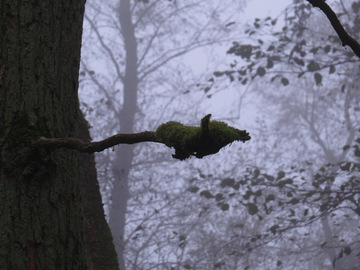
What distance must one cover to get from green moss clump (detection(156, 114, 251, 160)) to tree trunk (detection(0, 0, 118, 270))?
495 mm

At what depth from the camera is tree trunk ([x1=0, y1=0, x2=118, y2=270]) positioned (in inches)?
60.4

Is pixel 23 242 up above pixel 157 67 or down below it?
below

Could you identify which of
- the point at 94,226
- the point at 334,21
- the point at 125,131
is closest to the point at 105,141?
the point at 334,21

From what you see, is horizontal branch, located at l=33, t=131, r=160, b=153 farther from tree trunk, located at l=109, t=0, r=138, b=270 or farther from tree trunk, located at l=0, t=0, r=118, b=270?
tree trunk, located at l=109, t=0, r=138, b=270

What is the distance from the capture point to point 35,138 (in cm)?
159

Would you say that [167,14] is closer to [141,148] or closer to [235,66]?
[141,148]

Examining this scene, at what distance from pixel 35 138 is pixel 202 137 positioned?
654mm

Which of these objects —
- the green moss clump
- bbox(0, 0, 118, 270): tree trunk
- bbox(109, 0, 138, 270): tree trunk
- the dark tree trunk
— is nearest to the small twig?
the green moss clump

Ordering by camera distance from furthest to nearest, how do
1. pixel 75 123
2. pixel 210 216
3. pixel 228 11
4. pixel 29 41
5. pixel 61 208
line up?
1. pixel 210 216
2. pixel 228 11
3. pixel 75 123
4. pixel 29 41
5. pixel 61 208

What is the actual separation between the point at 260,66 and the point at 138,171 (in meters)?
9.69

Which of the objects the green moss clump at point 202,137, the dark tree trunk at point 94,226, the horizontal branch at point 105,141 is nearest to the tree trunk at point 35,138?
the horizontal branch at point 105,141

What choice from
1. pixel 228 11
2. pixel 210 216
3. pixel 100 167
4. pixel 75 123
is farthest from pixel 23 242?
pixel 210 216

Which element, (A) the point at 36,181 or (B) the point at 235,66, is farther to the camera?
(B) the point at 235,66

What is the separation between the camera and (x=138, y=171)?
52.2 ft
